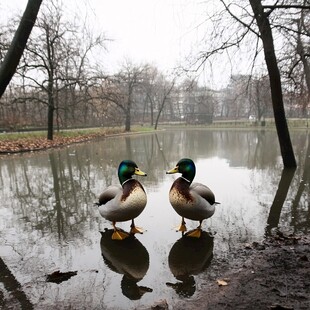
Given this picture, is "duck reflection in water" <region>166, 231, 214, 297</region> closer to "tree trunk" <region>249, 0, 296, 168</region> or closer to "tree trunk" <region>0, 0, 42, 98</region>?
"tree trunk" <region>0, 0, 42, 98</region>

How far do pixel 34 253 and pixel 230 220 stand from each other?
131 inches

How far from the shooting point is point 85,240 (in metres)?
4.84

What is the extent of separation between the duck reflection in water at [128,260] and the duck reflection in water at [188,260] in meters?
0.35

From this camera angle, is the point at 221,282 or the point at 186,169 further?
the point at 186,169

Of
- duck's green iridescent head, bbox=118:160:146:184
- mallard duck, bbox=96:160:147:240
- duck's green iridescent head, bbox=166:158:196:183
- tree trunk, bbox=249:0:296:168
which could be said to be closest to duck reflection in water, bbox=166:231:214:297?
mallard duck, bbox=96:160:147:240

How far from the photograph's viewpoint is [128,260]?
4129mm

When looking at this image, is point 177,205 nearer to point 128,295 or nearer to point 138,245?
point 138,245

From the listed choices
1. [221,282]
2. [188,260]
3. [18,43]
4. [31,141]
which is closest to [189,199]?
[188,260]

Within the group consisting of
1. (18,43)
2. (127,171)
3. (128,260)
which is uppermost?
(18,43)

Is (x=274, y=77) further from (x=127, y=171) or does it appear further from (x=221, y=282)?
(x=221, y=282)

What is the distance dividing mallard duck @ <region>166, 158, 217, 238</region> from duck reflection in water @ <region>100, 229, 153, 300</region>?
0.83 meters

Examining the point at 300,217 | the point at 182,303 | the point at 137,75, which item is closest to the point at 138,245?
the point at 182,303

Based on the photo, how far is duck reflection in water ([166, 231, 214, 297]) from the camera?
11.4 feet

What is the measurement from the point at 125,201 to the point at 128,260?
882mm
